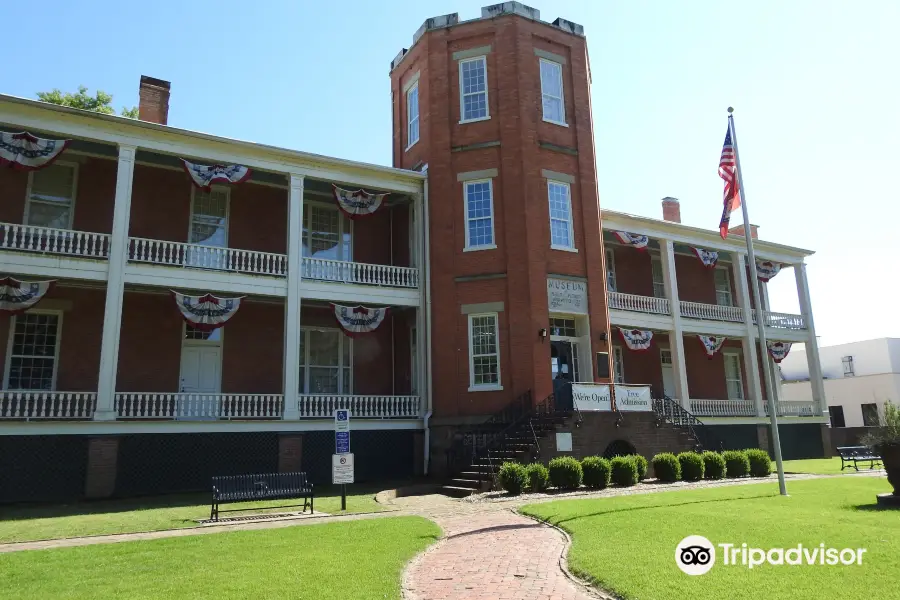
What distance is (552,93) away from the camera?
21484mm

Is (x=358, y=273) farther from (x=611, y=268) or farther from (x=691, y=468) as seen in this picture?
(x=611, y=268)

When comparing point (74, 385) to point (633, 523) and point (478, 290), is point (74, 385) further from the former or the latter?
point (633, 523)

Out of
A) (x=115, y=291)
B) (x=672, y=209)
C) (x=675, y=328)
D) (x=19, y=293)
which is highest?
(x=672, y=209)

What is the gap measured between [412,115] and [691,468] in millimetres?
14404

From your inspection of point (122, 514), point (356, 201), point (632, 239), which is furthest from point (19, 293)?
point (632, 239)

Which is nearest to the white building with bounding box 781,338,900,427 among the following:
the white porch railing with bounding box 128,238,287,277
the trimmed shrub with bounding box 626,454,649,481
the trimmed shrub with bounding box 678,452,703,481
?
the trimmed shrub with bounding box 678,452,703,481

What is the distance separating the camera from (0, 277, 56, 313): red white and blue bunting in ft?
48.8

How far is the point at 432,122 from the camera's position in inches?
826

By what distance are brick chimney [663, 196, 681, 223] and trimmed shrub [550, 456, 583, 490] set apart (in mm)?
18278

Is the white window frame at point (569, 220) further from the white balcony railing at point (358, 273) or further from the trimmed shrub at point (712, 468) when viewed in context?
the trimmed shrub at point (712, 468)

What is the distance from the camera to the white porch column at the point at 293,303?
17406 mm

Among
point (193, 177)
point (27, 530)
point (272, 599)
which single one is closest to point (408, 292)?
point (193, 177)

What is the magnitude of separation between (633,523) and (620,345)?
53.4ft

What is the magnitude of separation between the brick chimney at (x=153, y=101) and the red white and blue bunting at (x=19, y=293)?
6.71 m
